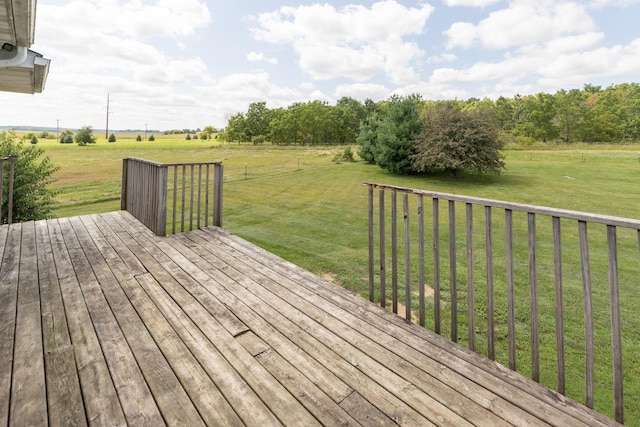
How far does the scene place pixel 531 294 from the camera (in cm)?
149

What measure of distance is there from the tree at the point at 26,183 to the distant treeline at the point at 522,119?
95.5 feet

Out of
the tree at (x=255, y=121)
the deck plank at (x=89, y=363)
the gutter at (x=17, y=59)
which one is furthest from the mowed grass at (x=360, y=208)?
the tree at (x=255, y=121)

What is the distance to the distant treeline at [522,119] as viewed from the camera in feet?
114

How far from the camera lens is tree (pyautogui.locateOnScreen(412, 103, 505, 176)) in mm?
11953

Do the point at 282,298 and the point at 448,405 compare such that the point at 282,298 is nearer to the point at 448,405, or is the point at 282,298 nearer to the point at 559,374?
the point at 448,405

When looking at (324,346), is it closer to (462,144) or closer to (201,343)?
(201,343)

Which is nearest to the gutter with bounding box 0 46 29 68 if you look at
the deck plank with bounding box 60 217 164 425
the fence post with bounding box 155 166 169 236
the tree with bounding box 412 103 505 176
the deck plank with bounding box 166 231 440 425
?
the fence post with bounding box 155 166 169 236

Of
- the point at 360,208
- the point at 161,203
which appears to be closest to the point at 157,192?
the point at 161,203

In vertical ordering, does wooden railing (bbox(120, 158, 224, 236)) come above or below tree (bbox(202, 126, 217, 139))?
below

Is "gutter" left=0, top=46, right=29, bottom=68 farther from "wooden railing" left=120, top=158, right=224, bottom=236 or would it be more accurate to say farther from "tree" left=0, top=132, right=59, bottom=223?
"tree" left=0, top=132, right=59, bottom=223

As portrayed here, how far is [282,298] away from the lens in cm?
227

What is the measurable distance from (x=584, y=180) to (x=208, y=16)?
1580 cm

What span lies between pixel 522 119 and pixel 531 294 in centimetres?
4862

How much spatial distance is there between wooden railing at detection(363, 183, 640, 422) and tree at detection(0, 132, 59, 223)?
630cm
